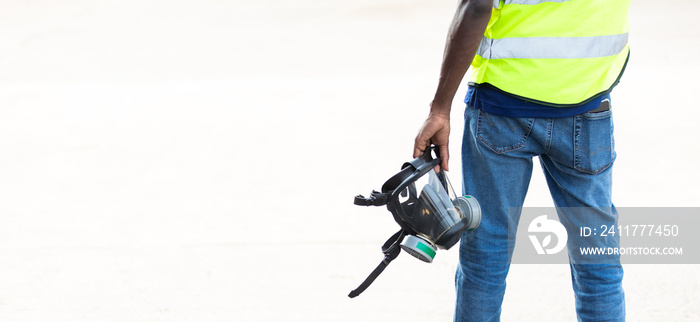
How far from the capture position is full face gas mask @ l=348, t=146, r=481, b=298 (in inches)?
80.4

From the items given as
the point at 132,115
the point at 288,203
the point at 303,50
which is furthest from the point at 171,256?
the point at 303,50

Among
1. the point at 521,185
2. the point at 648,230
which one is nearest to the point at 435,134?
the point at 521,185

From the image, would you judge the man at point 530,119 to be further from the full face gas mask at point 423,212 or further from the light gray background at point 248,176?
the light gray background at point 248,176

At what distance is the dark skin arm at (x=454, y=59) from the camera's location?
183 cm

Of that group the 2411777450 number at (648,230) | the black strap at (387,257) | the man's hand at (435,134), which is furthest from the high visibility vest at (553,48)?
the 2411777450 number at (648,230)

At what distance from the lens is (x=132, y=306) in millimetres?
3000

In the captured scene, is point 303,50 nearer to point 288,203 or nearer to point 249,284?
point 288,203

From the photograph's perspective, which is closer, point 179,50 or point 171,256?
point 171,256

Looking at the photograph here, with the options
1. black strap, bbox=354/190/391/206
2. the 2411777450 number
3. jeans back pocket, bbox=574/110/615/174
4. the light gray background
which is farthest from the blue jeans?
the 2411777450 number

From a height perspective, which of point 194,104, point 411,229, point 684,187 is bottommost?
point 194,104

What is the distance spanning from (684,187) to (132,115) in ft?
12.4

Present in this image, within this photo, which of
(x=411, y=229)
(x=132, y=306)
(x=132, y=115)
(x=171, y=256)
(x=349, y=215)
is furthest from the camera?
(x=132, y=115)

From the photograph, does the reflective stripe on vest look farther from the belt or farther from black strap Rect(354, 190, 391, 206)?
black strap Rect(354, 190, 391, 206)

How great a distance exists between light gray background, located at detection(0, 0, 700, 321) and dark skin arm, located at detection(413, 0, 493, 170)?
1066 mm
